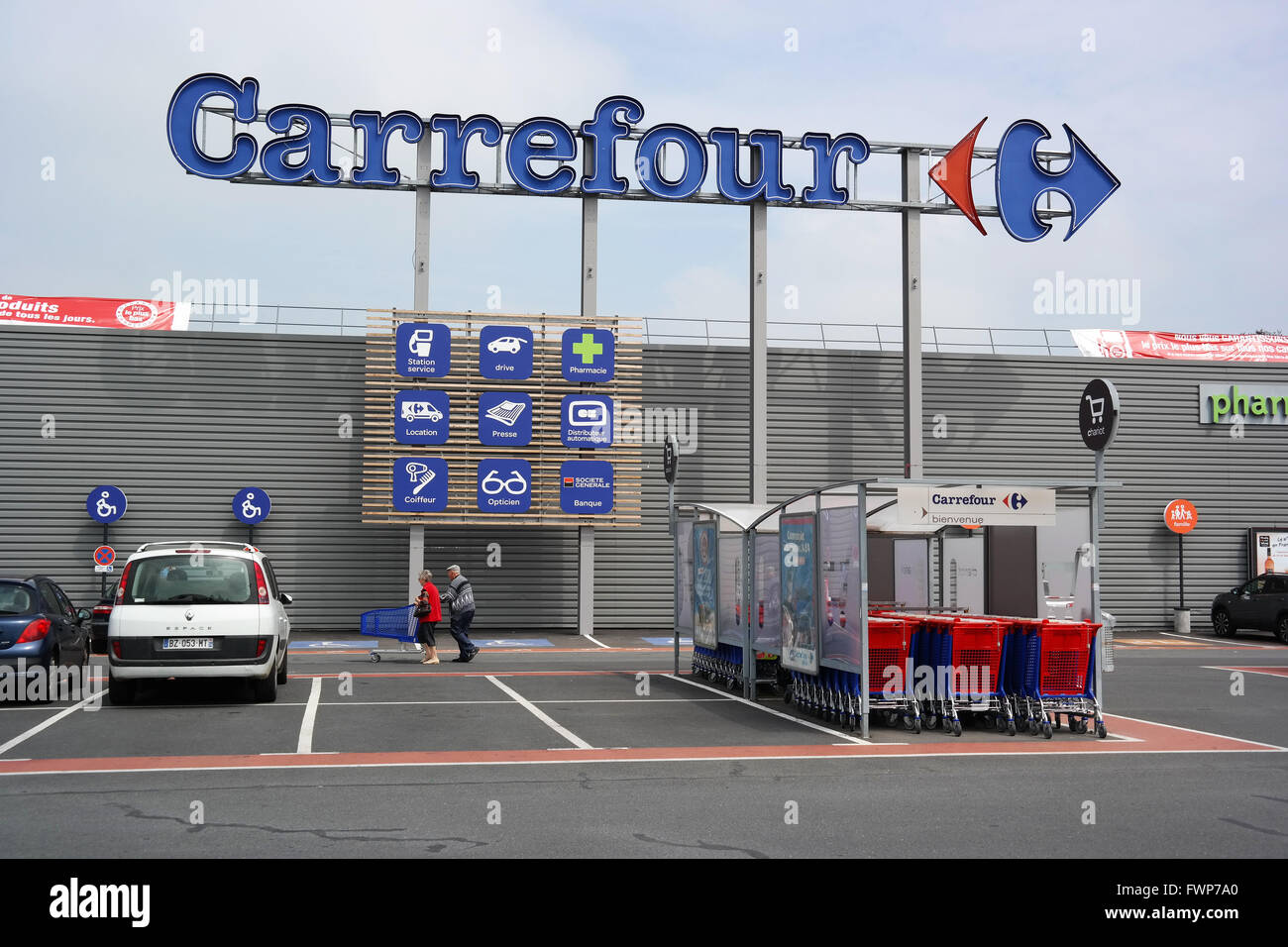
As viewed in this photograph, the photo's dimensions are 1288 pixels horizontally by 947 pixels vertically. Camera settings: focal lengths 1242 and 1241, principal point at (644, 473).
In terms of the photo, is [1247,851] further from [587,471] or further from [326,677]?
[587,471]

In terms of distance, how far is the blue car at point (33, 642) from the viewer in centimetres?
1351

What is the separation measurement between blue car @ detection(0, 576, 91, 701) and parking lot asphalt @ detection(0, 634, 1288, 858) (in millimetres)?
492

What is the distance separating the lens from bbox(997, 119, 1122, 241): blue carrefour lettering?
27.0 meters

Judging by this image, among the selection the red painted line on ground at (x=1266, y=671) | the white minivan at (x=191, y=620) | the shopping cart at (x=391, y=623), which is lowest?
the red painted line on ground at (x=1266, y=671)

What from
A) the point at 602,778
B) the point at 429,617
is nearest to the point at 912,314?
the point at 429,617

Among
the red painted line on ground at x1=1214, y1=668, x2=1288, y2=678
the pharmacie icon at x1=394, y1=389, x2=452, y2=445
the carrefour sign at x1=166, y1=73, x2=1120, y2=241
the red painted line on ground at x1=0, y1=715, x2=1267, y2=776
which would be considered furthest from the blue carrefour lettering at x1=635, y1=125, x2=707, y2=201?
the red painted line on ground at x1=0, y1=715, x2=1267, y2=776

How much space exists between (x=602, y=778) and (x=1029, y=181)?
2132 centimetres

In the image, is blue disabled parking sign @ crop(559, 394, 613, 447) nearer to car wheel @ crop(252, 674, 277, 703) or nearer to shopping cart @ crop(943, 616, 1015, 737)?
car wheel @ crop(252, 674, 277, 703)

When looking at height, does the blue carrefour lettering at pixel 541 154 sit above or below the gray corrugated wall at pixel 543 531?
above

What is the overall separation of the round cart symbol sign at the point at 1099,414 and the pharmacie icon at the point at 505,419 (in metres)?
14.9

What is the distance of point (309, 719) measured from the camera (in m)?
12.9

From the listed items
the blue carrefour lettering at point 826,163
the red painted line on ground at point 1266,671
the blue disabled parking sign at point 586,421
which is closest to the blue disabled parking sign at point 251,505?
the blue disabled parking sign at point 586,421

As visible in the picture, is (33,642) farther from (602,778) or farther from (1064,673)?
(1064,673)

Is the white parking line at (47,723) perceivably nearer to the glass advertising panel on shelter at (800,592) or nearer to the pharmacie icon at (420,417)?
the glass advertising panel on shelter at (800,592)
